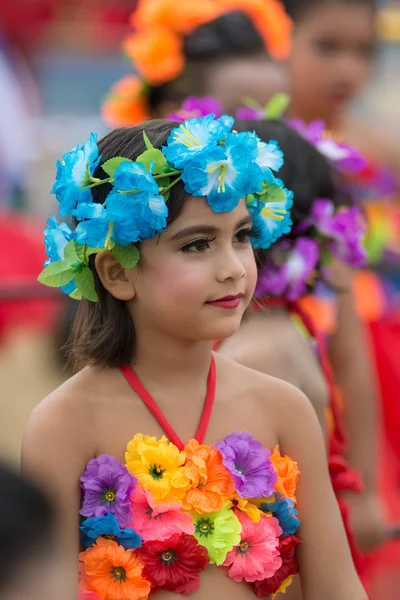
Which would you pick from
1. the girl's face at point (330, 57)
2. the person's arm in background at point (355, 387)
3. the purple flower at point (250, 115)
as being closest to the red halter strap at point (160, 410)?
the purple flower at point (250, 115)

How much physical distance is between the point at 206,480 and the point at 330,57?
3.18 m

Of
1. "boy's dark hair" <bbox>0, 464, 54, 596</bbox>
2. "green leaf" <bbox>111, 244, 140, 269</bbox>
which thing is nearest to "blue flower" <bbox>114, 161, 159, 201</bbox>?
"green leaf" <bbox>111, 244, 140, 269</bbox>

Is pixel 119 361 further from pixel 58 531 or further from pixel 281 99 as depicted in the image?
pixel 281 99

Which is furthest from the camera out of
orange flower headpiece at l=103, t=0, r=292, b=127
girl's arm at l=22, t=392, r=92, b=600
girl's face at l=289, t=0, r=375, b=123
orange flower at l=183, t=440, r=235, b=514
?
Result: girl's face at l=289, t=0, r=375, b=123

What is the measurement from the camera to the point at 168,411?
2.44 metres

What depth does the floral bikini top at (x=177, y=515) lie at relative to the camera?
7.70ft

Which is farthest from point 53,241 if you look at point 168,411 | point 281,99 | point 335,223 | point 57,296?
point 57,296

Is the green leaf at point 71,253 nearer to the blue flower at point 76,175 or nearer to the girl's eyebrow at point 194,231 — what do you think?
the blue flower at point 76,175

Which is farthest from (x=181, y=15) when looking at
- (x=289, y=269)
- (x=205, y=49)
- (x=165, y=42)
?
(x=289, y=269)

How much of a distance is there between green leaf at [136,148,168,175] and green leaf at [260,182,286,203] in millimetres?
287

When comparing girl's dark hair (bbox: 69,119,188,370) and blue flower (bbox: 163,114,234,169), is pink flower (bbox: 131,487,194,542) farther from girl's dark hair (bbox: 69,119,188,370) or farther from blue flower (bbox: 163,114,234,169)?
blue flower (bbox: 163,114,234,169)

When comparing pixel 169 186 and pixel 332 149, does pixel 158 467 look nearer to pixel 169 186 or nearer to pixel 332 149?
pixel 169 186

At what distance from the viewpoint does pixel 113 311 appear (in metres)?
2.52

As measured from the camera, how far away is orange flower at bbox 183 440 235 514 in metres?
2.38
